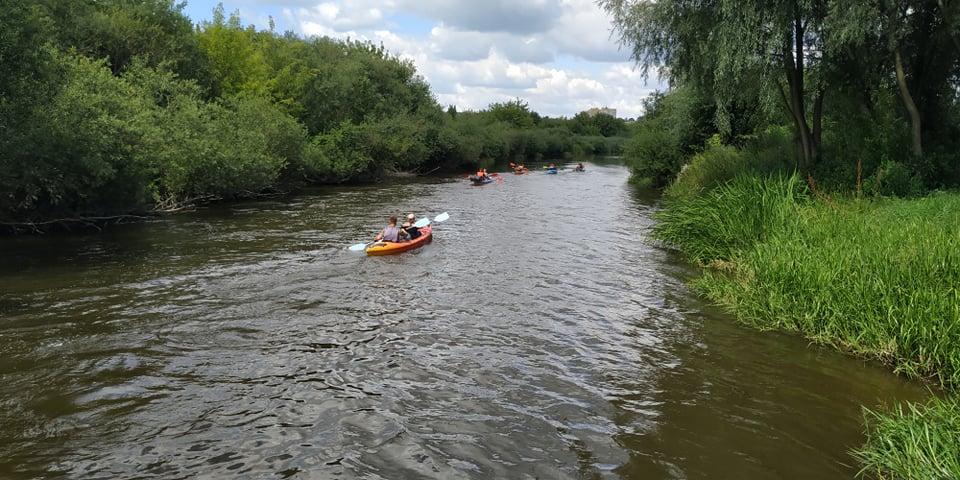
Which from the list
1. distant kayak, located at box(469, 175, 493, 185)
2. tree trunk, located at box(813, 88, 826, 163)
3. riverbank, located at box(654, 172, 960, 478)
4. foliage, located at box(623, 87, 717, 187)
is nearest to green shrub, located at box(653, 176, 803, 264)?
riverbank, located at box(654, 172, 960, 478)

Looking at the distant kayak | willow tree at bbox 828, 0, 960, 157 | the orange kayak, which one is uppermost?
willow tree at bbox 828, 0, 960, 157

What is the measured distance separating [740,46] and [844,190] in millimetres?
4037

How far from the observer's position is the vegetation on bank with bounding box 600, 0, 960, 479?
6891 mm

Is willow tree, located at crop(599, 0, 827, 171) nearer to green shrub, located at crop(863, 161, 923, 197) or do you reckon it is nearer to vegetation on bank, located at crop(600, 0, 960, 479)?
vegetation on bank, located at crop(600, 0, 960, 479)

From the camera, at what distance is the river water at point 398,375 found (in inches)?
211

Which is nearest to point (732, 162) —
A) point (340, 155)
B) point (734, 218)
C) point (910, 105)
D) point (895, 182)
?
point (910, 105)

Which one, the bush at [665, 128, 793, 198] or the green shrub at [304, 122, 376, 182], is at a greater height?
the green shrub at [304, 122, 376, 182]

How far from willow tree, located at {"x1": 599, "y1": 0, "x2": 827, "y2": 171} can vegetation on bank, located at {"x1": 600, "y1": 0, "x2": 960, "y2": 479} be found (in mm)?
41

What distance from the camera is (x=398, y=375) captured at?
7297mm

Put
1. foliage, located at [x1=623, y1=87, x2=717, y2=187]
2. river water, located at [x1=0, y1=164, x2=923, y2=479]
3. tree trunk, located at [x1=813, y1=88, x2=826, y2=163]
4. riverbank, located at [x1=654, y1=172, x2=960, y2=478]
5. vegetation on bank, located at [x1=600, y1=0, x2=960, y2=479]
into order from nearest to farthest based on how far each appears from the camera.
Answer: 1. riverbank, located at [x1=654, y1=172, x2=960, y2=478]
2. river water, located at [x1=0, y1=164, x2=923, y2=479]
3. vegetation on bank, located at [x1=600, y1=0, x2=960, y2=479]
4. tree trunk, located at [x1=813, y1=88, x2=826, y2=163]
5. foliage, located at [x1=623, y1=87, x2=717, y2=187]

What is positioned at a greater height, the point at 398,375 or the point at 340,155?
the point at 340,155

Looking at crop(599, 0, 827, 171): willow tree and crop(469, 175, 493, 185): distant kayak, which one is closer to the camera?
crop(599, 0, 827, 171): willow tree

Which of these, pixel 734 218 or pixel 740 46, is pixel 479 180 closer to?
pixel 740 46

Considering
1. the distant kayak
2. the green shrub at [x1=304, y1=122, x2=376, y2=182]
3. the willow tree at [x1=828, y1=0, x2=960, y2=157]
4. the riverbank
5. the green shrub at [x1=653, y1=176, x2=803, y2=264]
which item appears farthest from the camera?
the distant kayak
